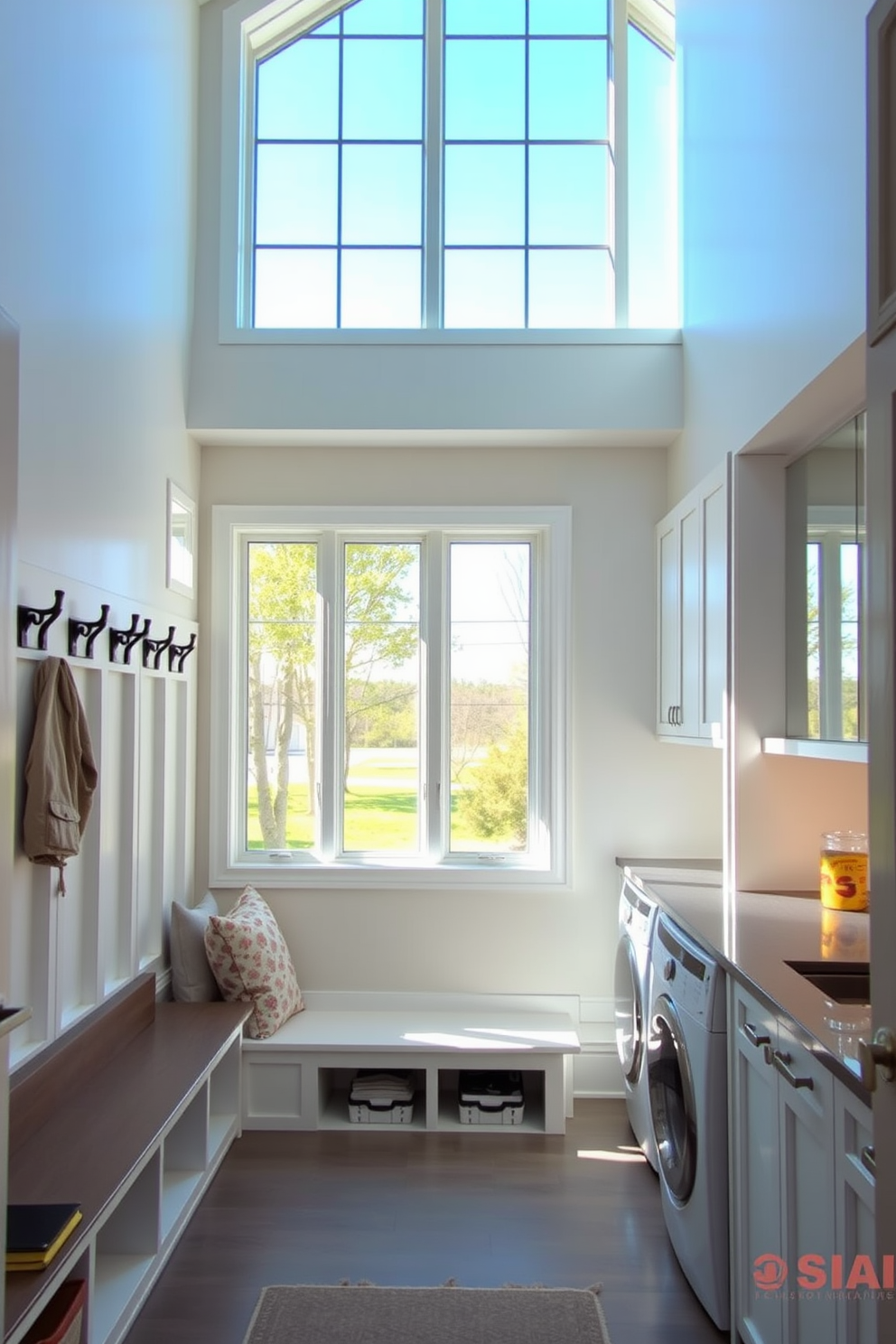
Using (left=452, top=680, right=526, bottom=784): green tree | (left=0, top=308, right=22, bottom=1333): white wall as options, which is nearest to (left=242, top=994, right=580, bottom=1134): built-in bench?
(left=452, top=680, right=526, bottom=784): green tree

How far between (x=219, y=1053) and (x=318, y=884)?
999mm

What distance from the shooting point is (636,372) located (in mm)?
3693

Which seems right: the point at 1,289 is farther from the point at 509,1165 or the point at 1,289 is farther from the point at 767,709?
the point at 509,1165

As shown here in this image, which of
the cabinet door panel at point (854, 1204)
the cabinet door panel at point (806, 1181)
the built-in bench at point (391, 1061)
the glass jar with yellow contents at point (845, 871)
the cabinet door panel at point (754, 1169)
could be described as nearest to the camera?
the cabinet door panel at point (854, 1204)

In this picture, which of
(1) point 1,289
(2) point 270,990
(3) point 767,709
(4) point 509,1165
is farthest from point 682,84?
(4) point 509,1165

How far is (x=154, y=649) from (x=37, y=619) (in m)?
0.95

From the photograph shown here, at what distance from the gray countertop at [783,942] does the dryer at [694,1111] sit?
0.09 metres

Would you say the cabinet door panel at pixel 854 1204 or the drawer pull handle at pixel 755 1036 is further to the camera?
the drawer pull handle at pixel 755 1036

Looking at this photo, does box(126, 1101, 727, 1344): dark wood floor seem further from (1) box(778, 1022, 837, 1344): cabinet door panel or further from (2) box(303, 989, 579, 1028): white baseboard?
(1) box(778, 1022, 837, 1344): cabinet door panel

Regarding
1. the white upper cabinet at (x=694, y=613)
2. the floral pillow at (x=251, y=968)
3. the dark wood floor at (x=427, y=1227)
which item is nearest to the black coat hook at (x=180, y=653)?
the floral pillow at (x=251, y=968)

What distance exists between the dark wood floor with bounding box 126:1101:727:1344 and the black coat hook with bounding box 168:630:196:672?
5.52 feet

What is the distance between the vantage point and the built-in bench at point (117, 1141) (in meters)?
1.95

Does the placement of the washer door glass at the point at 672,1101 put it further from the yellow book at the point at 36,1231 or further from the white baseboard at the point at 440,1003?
the yellow book at the point at 36,1231

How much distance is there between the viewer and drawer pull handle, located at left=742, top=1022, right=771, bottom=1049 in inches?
75.6
